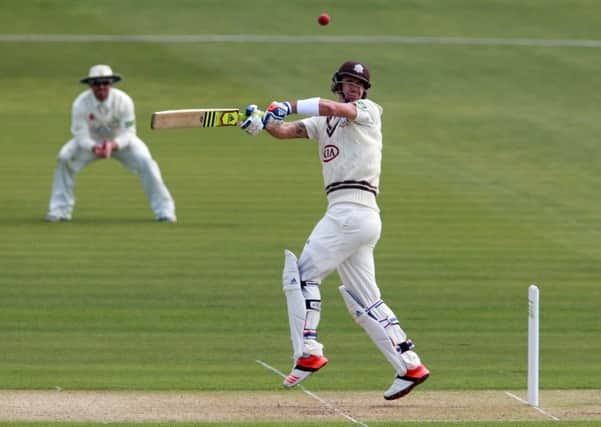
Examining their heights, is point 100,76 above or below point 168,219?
A: above

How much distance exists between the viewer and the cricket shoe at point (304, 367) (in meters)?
9.02

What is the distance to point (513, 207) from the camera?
18.4m

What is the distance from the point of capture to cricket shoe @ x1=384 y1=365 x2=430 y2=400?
29.6ft

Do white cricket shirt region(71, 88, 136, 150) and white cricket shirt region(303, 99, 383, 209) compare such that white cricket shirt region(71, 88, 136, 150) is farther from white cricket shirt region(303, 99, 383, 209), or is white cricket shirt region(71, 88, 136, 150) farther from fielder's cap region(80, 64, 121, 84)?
white cricket shirt region(303, 99, 383, 209)

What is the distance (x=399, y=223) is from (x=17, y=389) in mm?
8468

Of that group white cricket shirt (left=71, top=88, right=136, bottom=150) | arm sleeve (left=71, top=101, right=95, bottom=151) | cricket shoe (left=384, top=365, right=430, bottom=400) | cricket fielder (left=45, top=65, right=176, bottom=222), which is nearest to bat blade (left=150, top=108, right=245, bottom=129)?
cricket shoe (left=384, top=365, right=430, bottom=400)

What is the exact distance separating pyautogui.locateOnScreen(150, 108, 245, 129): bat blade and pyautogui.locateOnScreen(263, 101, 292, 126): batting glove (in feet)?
0.61

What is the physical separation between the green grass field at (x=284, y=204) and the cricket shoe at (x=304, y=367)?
0.70 meters

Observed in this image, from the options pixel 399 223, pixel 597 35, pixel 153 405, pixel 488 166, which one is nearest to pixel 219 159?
pixel 488 166

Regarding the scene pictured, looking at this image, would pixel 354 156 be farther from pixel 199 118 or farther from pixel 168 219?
pixel 168 219

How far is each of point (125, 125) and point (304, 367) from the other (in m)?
8.62

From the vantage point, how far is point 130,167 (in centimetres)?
1750

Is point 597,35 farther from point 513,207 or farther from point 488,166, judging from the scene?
point 513,207

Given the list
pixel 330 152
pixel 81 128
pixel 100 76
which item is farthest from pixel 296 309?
pixel 81 128
